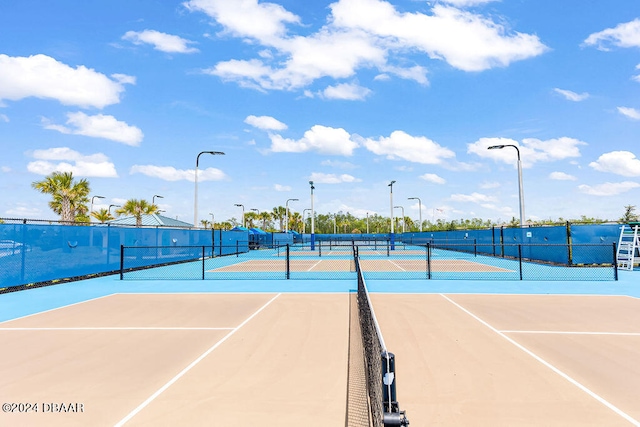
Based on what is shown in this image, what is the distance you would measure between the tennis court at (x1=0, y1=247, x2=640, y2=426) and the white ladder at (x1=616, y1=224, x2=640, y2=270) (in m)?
10.2

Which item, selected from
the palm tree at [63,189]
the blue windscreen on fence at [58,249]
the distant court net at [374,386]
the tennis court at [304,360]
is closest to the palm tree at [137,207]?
the palm tree at [63,189]

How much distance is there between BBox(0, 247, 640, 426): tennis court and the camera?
4.41 metres

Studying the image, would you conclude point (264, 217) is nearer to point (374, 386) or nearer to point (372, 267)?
point (372, 267)

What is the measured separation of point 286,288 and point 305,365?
836cm

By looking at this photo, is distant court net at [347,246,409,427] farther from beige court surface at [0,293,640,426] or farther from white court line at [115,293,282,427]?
white court line at [115,293,282,427]

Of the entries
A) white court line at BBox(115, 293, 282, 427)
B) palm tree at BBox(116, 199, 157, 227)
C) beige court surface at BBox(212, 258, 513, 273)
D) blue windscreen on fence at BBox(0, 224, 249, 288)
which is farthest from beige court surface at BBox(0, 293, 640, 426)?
palm tree at BBox(116, 199, 157, 227)

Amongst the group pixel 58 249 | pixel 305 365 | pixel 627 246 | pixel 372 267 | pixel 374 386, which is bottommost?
pixel 372 267

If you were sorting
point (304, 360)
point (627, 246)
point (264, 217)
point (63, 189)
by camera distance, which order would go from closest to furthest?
point (304, 360), point (627, 246), point (63, 189), point (264, 217)

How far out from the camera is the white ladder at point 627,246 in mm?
19672

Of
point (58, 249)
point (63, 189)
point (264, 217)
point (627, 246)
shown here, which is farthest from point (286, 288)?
point (264, 217)

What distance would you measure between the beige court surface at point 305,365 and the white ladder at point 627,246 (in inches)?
498

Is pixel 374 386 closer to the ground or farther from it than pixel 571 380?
farther from it

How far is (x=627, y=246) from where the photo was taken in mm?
20906

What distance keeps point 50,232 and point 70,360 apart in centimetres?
1167
